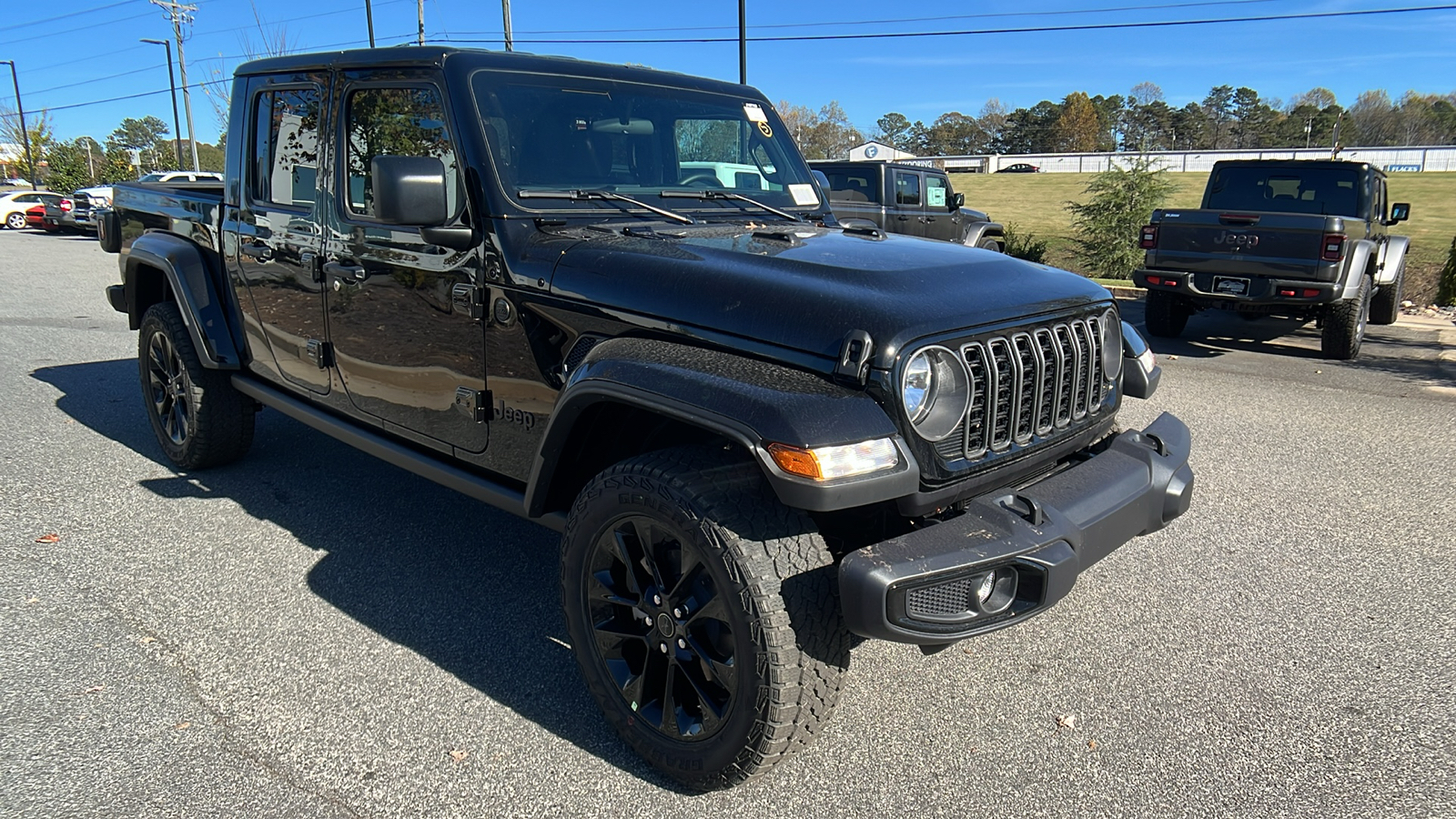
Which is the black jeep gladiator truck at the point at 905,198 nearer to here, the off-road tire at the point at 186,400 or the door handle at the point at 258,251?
Result: the off-road tire at the point at 186,400

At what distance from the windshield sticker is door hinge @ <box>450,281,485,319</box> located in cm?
147

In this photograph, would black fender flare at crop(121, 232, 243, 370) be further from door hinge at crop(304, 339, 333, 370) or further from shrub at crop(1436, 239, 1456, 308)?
shrub at crop(1436, 239, 1456, 308)

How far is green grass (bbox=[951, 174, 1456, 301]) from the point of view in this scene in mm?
18177

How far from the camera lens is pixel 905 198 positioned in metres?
12.9

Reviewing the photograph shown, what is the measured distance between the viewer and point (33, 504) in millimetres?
4570

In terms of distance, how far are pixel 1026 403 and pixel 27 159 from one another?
68943 millimetres

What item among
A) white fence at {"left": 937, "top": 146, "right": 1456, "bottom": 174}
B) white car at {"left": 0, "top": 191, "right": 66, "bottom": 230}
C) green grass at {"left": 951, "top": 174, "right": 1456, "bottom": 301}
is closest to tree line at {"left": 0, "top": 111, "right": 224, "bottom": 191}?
white car at {"left": 0, "top": 191, "right": 66, "bottom": 230}

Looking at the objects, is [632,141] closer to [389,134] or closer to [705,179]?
[705,179]

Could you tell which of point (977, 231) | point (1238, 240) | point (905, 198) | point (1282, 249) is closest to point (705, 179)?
point (1238, 240)

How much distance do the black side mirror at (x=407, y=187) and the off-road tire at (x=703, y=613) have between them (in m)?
1.06

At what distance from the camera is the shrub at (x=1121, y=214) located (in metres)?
18.5

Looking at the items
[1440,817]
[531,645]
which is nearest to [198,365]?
[531,645]

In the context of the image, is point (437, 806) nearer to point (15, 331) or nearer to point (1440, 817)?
point (1440, 817)

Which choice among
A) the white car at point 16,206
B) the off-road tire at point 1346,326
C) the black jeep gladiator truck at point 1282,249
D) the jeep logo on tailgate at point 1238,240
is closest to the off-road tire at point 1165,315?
the black jeep gladiator truck at point 1282,249
